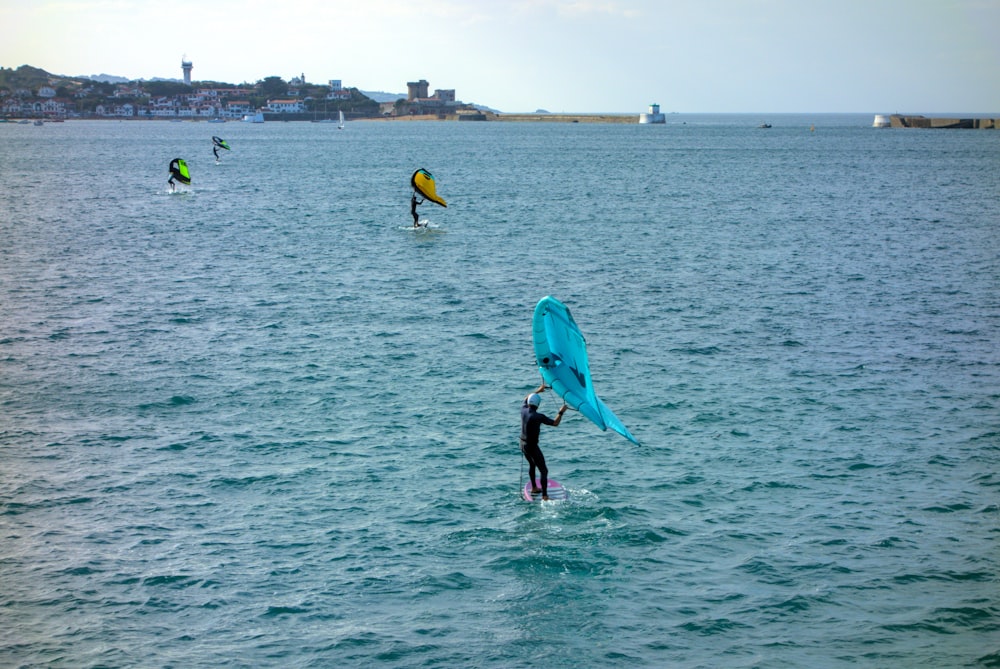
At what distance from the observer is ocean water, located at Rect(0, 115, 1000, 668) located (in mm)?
17047

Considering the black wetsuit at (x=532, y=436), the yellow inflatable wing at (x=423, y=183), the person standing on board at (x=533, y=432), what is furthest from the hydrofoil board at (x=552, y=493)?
the yellow inflatable wing at (x=423, y=183)

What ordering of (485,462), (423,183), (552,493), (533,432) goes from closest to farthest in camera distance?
(533,432) < (552,493) < (485,462) < (423,183)

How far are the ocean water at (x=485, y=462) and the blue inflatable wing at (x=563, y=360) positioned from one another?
8.73 feet

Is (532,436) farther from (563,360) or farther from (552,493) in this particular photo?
(563,360)

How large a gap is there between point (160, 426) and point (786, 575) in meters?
17.6

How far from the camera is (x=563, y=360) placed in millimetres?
20062

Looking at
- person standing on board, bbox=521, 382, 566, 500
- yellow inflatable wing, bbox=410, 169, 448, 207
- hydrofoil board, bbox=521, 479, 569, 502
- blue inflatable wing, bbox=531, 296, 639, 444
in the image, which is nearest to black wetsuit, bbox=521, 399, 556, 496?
person standing on board, bbox=521, 382, 566, 500

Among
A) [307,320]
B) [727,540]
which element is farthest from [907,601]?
[307,320]

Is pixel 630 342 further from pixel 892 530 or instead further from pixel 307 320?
pixel 892 530

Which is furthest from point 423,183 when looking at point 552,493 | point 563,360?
point 563,360

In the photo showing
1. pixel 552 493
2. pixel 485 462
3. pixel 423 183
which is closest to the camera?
pixel 552 493

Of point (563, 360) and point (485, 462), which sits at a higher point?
point (563, 360)

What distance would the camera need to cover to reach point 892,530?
20844mm

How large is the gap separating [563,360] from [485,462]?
5.74 m
